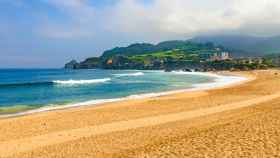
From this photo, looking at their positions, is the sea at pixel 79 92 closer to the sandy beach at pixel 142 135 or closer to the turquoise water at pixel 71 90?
the turquoise water at pixel 71 90

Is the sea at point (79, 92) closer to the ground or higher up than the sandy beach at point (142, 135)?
closer to the ground

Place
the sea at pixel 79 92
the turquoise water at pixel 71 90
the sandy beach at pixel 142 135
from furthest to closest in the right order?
1. the turquoise water at pixel 71 90
2. the sea at pixel 79 92
3. the sandy beach at pixel 142 135

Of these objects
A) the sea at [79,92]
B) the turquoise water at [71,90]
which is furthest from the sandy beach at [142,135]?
the turquoise water at [71,90]

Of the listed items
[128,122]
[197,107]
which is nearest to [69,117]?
[128,122]

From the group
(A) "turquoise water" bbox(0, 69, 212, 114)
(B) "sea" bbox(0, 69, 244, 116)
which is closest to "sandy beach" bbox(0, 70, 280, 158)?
(B) "sea" bbox(0, 69, 244, 116)

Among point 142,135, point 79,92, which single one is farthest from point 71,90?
Answer: point 142,135

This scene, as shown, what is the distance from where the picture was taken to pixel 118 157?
12992 millimetres

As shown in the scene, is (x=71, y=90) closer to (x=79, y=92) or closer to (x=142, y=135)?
(x=79, y=92)

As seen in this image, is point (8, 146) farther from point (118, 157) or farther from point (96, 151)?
point (118, 157)

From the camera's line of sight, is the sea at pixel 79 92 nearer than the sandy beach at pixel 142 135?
No

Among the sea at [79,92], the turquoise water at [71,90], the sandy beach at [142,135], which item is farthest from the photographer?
the turquoise water at [71,90]

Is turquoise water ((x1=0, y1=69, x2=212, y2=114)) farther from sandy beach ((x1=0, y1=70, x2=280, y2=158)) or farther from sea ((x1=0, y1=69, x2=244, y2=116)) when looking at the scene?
sandy beach ((x1=0, y1=70, x2=280, y2=158))

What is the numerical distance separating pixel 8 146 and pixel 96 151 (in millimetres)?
3866

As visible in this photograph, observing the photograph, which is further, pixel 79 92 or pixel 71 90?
pixel 71 90
